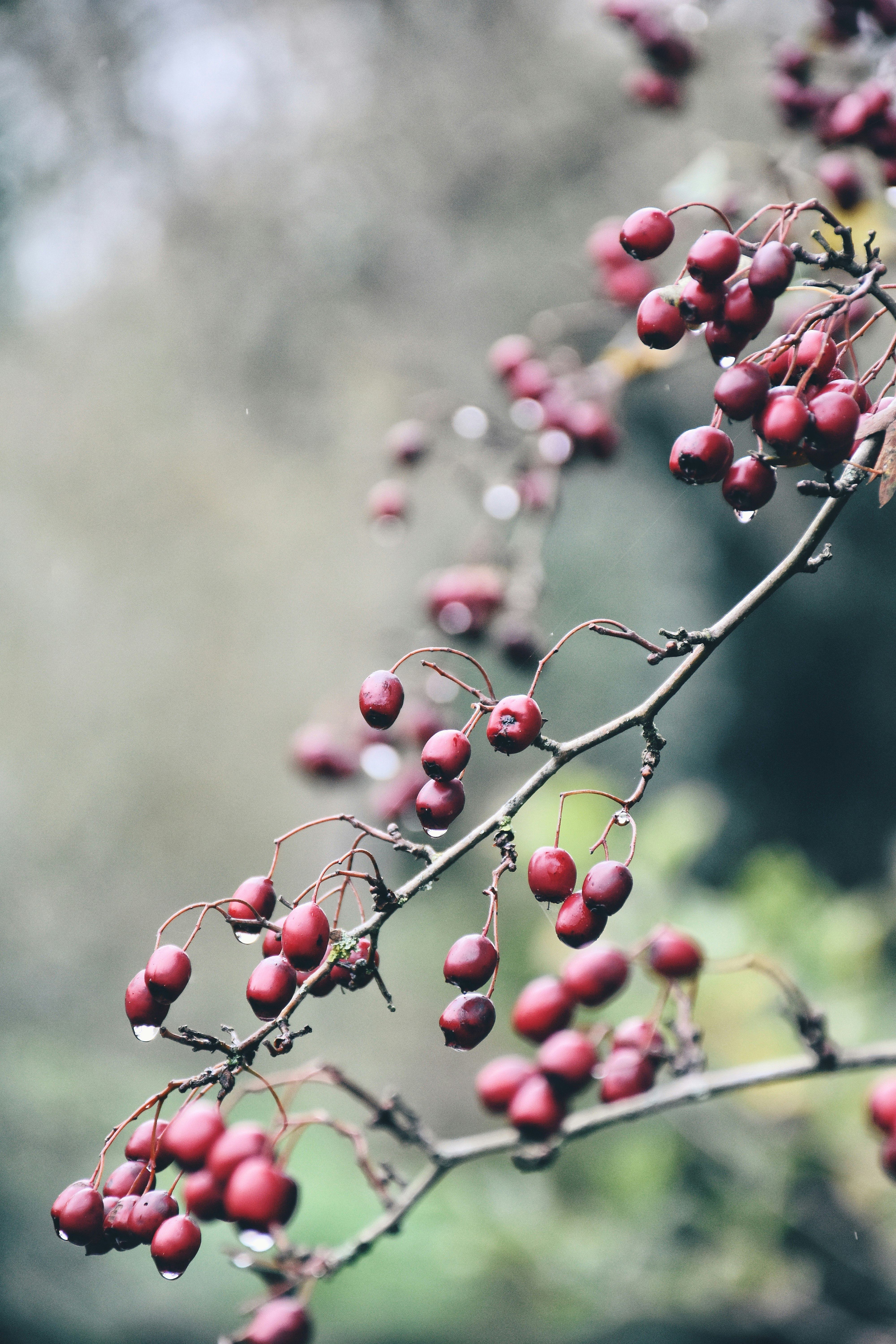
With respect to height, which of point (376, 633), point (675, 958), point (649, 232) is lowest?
point (675, 958)

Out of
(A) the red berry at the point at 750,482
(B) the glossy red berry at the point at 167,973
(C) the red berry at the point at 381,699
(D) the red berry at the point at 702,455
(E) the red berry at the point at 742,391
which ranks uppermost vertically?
(E) the red berry at the point at 742,391

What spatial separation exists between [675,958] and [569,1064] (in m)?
0.14

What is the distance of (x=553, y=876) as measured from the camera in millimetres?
512

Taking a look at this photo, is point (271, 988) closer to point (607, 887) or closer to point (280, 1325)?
point (607, 887)

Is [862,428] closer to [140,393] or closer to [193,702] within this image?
[140,393]

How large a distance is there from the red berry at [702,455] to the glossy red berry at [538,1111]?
0.52 meters

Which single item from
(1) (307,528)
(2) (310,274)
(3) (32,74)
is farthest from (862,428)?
(1) (307,528)

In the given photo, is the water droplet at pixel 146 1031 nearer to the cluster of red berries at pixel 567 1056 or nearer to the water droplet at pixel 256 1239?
the water droplet at pixel 256 1239

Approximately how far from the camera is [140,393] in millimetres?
3770

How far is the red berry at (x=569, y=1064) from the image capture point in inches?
30.6

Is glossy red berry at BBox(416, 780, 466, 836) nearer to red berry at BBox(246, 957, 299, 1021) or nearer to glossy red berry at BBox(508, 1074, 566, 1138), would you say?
red berry at BBox(246, 957, 299, 1021)

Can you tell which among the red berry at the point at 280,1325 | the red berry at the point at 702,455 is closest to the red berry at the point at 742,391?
the red berry at the point at 702,455

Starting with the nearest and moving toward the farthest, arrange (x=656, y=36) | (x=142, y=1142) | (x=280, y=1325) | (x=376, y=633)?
(x=142, y=1142) < (x=280, y=1325) < (x=656, y=36) < (x=376, y=633)

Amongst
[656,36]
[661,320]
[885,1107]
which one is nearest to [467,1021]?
[661,320]
